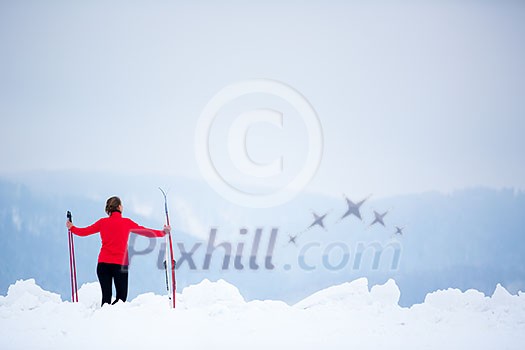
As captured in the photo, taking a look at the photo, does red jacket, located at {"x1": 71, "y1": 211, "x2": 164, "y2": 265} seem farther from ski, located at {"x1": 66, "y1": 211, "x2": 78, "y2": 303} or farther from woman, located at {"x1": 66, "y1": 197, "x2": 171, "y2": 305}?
ski, located at {"x1": 66, "y1": 211, "x2": 78, "y2": 303}

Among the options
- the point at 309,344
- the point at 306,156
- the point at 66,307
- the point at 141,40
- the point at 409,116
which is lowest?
the point at 309,344

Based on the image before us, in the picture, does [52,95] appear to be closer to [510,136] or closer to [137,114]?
[137,114]

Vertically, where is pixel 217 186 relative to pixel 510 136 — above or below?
below

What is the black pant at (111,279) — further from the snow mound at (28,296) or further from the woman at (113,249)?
the snow mound at (28,296)

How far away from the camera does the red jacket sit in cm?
336

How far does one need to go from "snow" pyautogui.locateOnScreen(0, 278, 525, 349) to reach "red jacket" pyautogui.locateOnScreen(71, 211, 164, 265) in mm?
300

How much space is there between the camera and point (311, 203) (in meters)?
3.88

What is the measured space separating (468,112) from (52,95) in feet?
9.62

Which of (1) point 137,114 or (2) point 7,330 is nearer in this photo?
(2) point 7,330

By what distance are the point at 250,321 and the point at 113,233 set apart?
981 mm

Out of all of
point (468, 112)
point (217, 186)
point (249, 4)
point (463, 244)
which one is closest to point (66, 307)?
point (217, 186)

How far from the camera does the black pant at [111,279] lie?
3334mm

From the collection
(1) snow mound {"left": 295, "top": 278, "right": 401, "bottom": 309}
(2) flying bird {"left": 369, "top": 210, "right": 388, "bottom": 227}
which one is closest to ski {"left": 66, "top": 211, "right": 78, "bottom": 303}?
(1) snow mound {"left": 295, "top": 278, "right": 401, "bottom": 309}

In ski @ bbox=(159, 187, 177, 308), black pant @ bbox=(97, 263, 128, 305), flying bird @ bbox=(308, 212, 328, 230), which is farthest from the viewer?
flying bird @ bbox=(308, 212, 328, 230)
